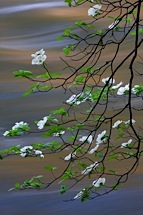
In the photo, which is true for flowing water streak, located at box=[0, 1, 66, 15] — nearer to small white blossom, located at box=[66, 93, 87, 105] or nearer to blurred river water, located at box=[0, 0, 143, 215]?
blurred river water, located at box=[0, 0, 143, 215]

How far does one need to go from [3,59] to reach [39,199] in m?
2.72

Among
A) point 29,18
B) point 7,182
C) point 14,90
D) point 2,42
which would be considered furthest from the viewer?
point 29,18

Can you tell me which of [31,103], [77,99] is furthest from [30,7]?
[77,99]

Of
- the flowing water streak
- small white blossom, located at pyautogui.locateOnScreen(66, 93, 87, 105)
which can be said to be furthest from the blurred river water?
small white blossom, located at pyautogui.locateOnScreen(66, 93, 87, 105)

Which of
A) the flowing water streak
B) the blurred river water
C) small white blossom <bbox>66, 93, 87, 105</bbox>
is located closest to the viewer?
small white blossom <bbox>66, 93, 87, 105</bbox>

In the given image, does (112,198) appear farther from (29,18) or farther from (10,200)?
(29,18)

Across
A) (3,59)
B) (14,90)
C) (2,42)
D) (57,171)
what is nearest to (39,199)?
(57,171)

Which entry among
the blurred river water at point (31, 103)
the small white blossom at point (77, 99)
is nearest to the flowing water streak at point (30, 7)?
the blurred river water at point (31, 103)

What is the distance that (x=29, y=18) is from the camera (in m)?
6.88

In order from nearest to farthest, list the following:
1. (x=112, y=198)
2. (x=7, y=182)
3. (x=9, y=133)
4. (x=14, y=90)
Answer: (x=9, y=133) < (x=112, y=198) < (x=7, y=182) < (x=14, y=90)

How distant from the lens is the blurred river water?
294 centimetres

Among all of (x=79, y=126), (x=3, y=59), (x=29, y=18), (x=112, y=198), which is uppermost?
(x=29, y=18)

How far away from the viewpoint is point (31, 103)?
464cm

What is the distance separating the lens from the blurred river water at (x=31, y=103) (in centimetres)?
294
